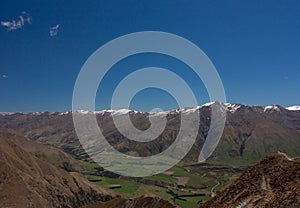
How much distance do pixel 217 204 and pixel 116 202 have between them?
10522 cm

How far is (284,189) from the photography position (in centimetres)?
3769

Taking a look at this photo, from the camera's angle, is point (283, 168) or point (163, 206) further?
point (163, 206)

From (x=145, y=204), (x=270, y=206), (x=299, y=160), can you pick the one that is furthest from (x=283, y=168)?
(x=145, y=204)

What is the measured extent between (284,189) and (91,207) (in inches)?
5271

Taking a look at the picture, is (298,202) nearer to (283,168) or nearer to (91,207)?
(283,168)

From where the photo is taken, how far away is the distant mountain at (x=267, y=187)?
1399 inches

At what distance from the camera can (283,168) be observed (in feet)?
140

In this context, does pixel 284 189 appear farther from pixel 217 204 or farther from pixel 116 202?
pixel 116 202

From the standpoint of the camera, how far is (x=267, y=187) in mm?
40875

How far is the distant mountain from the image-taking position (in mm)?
35531

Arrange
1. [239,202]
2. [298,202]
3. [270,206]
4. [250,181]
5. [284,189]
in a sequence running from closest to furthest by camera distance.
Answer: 1. [298,202]
2. [270,206]
3. [284,189]
4. [239,202]
5. [250,181]

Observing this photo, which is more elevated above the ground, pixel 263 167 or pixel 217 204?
pixel 263 167

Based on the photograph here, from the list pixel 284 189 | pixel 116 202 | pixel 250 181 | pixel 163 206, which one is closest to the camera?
pixel 284 189

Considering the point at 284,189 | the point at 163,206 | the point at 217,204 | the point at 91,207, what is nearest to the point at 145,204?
the point at 163,206
